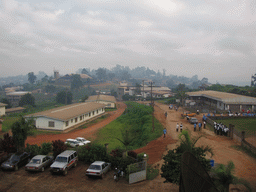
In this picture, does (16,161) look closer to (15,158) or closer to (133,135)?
(15,158)

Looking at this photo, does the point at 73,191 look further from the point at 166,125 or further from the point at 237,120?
the point at 237,120

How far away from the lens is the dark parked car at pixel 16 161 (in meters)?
14.7

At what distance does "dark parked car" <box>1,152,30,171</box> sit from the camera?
14688mm

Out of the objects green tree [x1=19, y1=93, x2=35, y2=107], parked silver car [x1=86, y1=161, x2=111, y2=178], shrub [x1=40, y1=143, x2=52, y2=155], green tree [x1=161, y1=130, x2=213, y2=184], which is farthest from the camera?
green tree [x1=19, y1=93, x2=35, y2=107]

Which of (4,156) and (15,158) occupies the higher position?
(15,158)

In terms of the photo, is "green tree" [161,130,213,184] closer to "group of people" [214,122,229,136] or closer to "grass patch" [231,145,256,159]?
"grass patch" [231,145,256,159]

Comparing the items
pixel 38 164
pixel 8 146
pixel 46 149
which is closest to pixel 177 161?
pixel 38 164

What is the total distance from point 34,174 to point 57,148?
10.3 feet

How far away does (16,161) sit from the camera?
15.3m

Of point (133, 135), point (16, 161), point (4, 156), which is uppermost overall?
point (16, 161)

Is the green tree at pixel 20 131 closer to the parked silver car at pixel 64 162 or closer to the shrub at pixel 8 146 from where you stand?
the shrub at pixel 8 146

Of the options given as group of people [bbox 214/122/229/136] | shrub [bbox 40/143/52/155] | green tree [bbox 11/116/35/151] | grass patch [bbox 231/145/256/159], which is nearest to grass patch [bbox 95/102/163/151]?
shrub [bbox 40/143/52/155]

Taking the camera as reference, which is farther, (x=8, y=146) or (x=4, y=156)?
(x=8, y=146)

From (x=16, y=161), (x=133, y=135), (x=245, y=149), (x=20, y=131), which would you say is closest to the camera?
(x=16, y=161)
